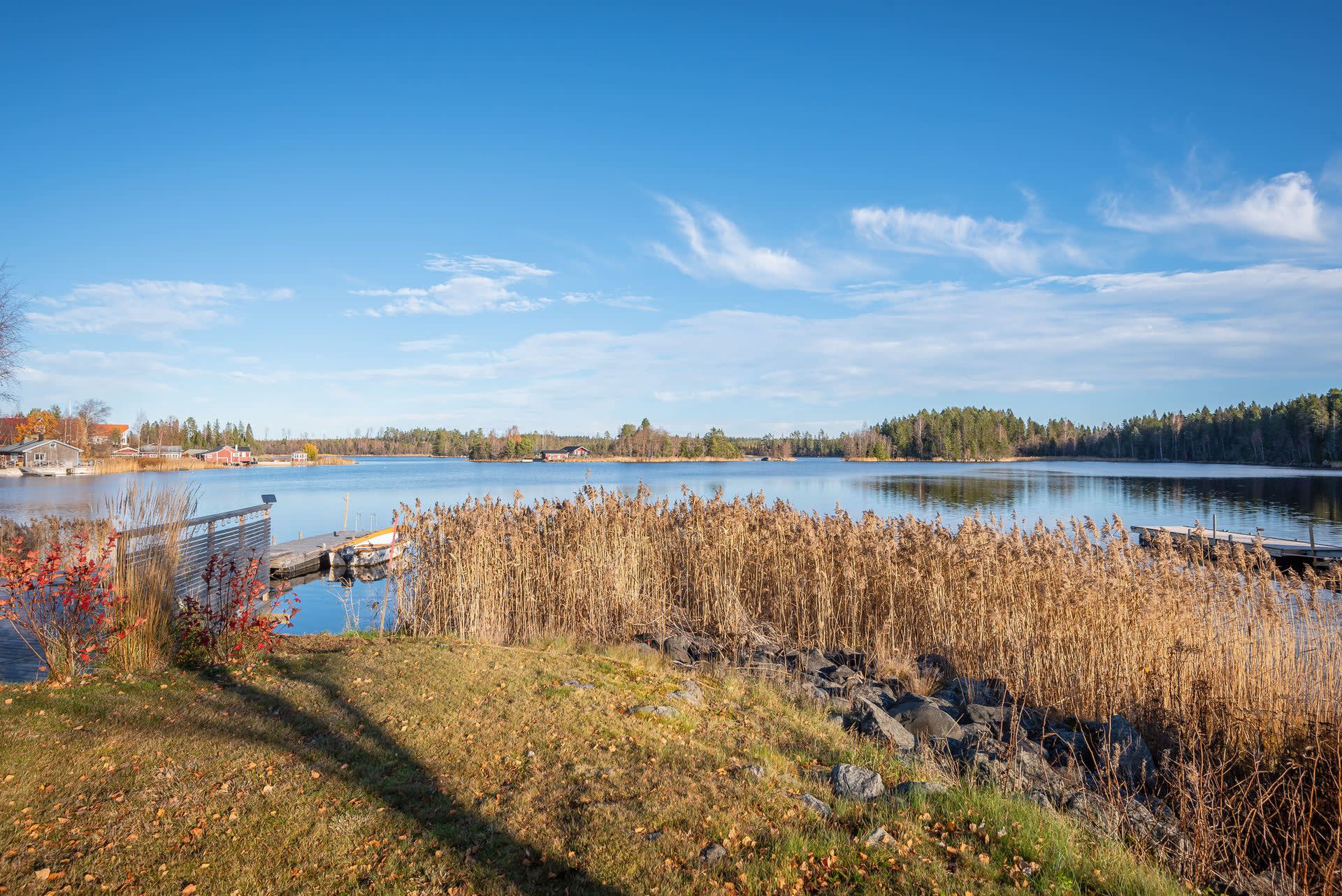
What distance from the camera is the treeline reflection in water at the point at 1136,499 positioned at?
1211 inches

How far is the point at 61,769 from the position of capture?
4465 mm

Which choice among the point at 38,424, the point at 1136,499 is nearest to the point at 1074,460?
the point at 1136,499

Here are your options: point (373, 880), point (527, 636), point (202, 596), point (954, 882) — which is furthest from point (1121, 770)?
point (202, 596)

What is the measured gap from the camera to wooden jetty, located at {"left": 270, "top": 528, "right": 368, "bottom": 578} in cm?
2031

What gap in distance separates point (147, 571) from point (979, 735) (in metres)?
8.45

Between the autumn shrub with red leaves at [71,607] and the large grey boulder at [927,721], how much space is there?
753 centimetres

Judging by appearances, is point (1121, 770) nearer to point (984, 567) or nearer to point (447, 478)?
point (984, 567)

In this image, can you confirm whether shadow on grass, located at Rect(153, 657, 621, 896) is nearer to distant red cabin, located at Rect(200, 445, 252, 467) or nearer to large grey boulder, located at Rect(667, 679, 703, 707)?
large grey boulder, located at Rect(667, 679, 703, 707)

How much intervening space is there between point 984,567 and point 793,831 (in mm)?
6960

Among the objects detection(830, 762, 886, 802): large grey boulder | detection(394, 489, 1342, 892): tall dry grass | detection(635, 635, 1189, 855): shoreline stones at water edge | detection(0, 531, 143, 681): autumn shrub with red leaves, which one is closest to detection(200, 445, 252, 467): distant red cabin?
detection(394, 489, 1342, 892): tall dry grass

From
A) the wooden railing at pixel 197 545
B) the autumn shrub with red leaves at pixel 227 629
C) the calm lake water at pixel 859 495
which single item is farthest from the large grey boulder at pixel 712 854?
the calm lake water at pixel 859 495

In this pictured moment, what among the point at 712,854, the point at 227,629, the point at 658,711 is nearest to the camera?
the point at 712,854

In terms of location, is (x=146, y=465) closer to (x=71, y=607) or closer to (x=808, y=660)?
(x=71, y=607)

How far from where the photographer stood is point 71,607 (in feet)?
22.5
